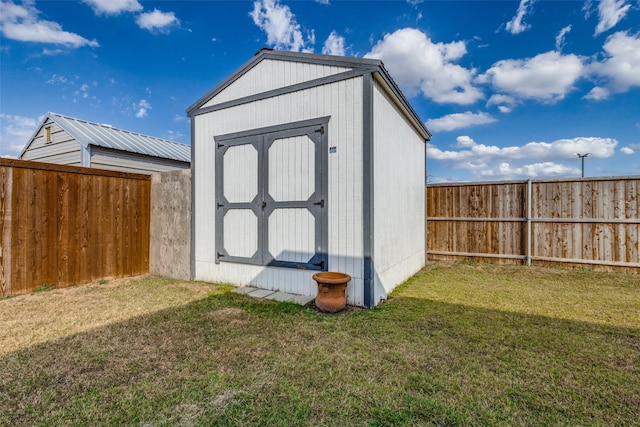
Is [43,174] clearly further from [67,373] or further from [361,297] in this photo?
[361,297]

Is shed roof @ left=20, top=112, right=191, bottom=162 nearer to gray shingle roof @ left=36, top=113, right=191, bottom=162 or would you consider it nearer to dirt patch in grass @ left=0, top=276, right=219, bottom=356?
gray shingle roof @ left=36, top=113, right=191, bottom=162

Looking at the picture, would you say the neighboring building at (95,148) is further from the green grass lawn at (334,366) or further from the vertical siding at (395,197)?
the vertical siding at (395,197)

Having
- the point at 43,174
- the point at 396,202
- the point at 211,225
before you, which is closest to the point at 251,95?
the point at 211,225

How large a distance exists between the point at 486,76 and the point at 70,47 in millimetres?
11068

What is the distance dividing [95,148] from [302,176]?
7155 millimetres

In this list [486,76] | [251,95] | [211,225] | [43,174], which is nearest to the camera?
[43,174]

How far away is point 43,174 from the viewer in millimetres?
4203

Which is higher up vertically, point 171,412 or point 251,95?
point 251,95

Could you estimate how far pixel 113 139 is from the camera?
28.3 feet

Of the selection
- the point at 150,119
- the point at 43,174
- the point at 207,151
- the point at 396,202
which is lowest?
the point at 396,202

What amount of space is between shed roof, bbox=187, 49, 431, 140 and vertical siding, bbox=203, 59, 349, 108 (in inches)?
2.1

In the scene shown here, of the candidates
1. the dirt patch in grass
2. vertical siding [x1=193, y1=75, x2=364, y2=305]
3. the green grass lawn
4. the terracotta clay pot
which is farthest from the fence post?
the dirt patch in grass

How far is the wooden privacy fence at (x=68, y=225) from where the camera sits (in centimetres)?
394

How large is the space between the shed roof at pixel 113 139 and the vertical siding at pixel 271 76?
211 inches
